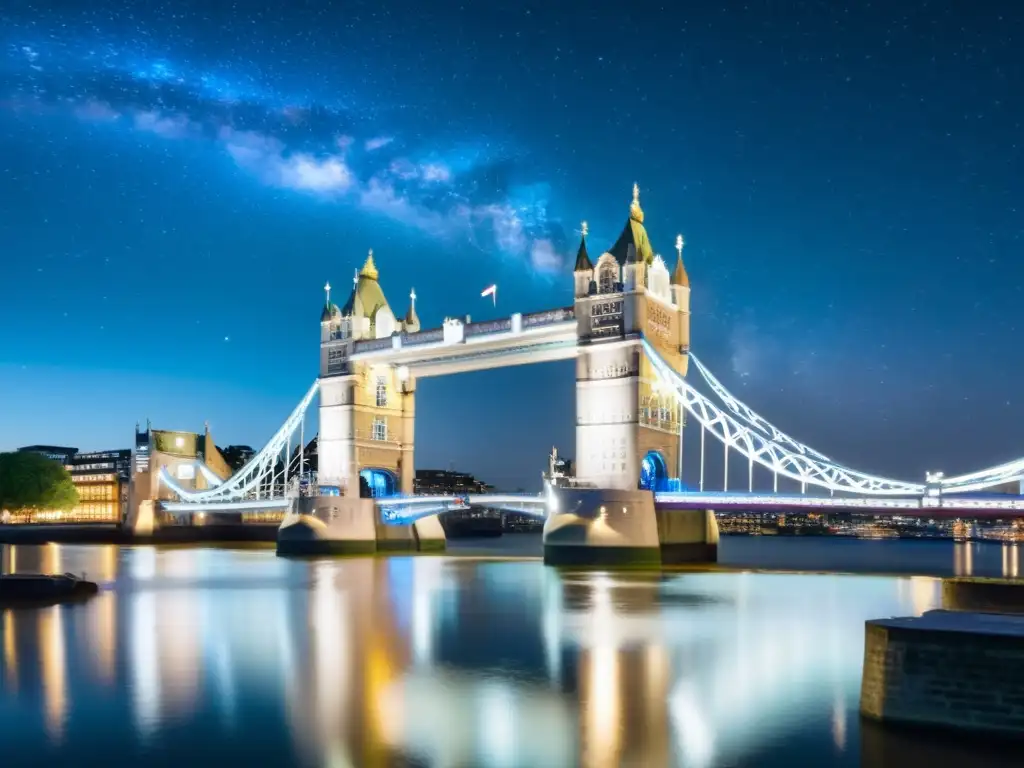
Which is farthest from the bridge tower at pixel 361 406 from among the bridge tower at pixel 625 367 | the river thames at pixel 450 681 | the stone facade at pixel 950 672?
the stone facade at pixel 950 672

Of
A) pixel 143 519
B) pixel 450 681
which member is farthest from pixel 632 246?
pixel 143 519

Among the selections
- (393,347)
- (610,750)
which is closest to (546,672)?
(610,750)

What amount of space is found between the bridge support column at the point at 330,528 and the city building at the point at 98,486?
38.5m

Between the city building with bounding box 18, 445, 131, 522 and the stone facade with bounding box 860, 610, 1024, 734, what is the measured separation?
77322 millimetres

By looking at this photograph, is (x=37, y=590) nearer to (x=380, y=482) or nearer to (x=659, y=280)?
(x=659, y=280)

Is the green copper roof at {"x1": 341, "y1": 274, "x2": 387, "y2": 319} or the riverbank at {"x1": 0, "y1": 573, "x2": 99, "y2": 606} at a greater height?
the green copper roof at {"x1": 341, "y1": 274, "x2": 387, "y2": 319}

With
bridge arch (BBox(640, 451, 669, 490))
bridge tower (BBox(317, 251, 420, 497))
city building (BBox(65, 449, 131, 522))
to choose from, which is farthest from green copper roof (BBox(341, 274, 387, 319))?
city building (BBox(65, 449, 131, 522))

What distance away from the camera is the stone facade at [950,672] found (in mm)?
9609

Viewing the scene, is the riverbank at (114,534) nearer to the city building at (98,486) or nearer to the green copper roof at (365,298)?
the city building at (98,486)

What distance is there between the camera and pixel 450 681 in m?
14.3

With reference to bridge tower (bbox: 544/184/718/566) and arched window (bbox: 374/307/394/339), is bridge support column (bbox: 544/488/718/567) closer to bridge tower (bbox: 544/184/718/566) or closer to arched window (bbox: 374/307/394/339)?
bridge tower (bbox: 544/184/718/566)

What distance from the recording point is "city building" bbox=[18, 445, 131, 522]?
8712 centimetres

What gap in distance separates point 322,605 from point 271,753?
14628mm

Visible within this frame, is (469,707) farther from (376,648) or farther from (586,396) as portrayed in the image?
(586,396)
